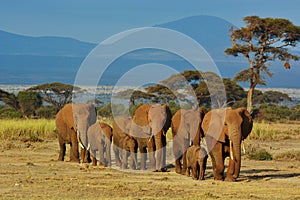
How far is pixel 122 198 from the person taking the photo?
13.9 metres

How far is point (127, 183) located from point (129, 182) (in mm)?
238

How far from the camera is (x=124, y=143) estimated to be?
21578 mm

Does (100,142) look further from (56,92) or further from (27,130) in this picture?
(56,92)

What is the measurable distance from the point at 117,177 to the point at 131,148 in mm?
3043

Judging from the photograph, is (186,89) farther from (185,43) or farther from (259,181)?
(259,181)

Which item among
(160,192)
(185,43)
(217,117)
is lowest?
(160,192)

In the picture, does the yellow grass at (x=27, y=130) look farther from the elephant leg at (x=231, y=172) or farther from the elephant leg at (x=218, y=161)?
the elephant leg at (x=231, y=172)

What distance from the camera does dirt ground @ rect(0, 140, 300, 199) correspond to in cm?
1462

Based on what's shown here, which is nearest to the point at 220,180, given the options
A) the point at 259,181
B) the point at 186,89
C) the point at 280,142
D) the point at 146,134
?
the point at 259,181

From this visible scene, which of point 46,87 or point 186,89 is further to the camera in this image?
point 46,87

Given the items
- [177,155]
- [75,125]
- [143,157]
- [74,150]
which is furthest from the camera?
[75,125]

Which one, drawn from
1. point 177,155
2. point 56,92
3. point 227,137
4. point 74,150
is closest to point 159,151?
point 177,155

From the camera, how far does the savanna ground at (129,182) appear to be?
14664 millimetres

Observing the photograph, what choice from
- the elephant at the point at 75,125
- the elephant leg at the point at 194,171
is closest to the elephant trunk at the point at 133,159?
the elephant at the point at 75,125
